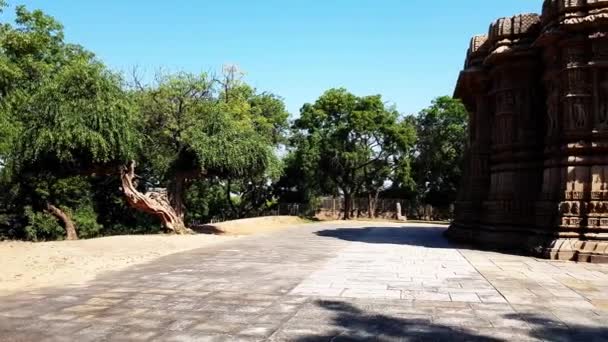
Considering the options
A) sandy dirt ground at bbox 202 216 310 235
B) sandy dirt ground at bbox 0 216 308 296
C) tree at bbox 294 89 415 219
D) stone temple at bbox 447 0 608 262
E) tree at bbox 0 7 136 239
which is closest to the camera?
sandy dirt ground at bbox 0 216 308 296

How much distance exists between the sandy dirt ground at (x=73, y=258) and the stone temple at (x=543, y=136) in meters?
7.90

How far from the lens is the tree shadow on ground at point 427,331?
4.48 metres

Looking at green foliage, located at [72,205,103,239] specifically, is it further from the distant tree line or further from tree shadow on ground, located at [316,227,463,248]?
tree shadow on ground, located at [316,227,463,248]

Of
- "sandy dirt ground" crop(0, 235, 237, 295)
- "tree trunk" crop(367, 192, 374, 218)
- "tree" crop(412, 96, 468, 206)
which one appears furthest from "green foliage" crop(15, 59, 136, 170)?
"tree" crop(412, 96, 468, 206)

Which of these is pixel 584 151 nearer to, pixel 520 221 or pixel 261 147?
pixel 520 221

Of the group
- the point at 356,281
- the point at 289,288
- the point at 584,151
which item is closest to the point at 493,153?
the point at 584,151

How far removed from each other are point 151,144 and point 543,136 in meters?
13.3

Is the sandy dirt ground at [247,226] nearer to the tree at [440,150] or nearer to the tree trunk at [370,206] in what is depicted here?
the tree trunk at [370,206]

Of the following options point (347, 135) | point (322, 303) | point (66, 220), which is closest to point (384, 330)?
point (322, 303)

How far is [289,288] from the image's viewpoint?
6.74 m

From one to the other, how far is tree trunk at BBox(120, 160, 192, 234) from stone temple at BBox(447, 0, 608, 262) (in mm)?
9631

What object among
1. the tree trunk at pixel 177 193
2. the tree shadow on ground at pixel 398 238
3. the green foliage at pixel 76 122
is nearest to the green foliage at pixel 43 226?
the tree trunk at pixel 177 193

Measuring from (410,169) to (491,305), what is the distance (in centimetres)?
3209

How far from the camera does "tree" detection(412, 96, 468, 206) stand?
36.3 metres
